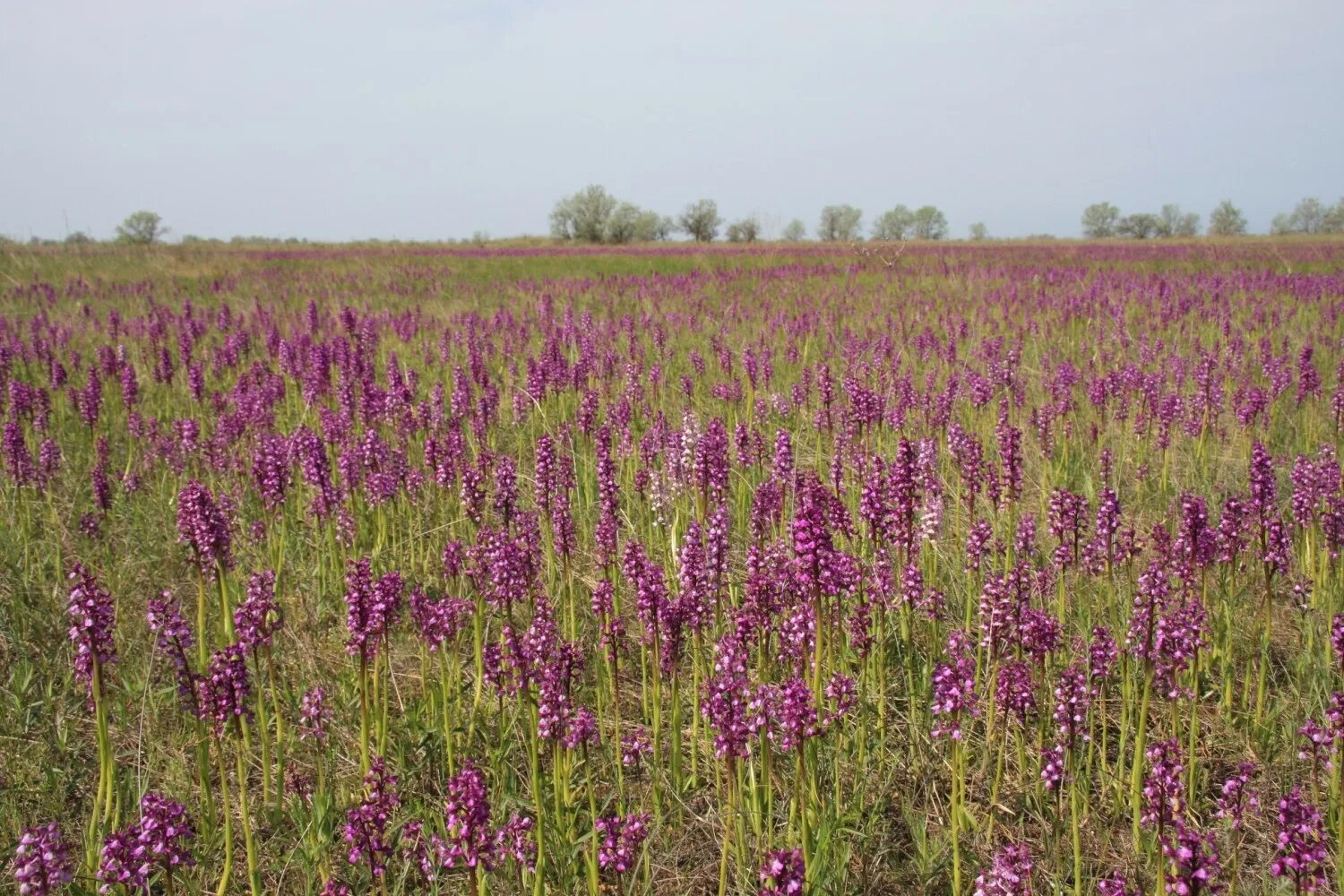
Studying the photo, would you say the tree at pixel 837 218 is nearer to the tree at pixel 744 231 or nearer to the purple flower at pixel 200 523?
the tree at pixel 744 231

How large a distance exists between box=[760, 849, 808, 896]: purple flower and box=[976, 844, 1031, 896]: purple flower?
1.97ft

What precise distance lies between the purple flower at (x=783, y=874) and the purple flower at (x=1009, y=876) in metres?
0.60

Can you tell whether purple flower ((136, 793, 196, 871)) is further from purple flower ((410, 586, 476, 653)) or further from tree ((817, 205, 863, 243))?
tree ((817, 205, 863, 243))

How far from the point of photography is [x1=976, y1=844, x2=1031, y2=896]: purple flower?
188 centimetres

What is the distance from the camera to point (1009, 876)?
1862 millimetres

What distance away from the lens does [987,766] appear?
293cm

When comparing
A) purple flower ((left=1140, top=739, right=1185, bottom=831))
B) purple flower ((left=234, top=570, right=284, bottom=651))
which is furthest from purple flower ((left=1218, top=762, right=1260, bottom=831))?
purple flower ((left=234, top=570, right=284, bottom=651))

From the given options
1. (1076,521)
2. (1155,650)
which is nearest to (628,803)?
(1155,650)

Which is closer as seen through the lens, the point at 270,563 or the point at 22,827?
the point at 22,827

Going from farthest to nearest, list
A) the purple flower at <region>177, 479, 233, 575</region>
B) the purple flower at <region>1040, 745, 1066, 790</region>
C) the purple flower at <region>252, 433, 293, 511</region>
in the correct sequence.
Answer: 1. the purple flower at <region>252, 433, 293, 511</region>
2. the purple flower at <region>177, 479, 233, 575</region>
3. the purple flower at <region>1040, 745, 1066, 790</region>

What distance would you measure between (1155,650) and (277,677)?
3.56 metres

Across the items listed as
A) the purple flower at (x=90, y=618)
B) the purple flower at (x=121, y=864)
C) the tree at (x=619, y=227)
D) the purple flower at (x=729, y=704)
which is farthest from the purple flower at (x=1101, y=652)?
the tree at (x=619, y=227)

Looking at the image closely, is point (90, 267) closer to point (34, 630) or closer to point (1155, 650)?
point (34, 630)

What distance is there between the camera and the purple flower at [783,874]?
5.32 ft
